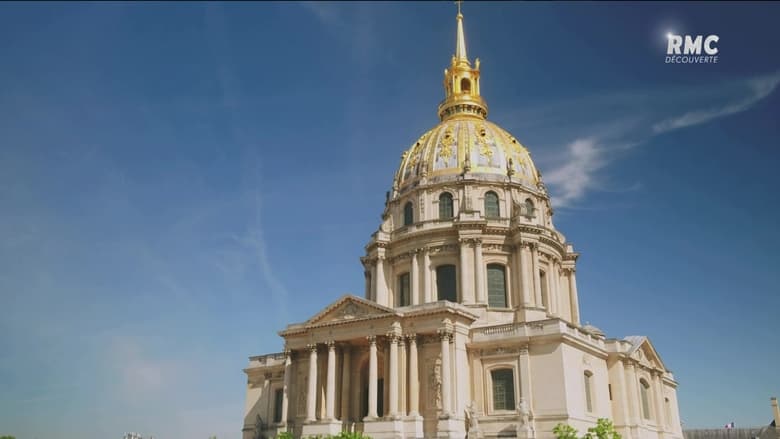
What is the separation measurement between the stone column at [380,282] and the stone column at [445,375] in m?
11.8

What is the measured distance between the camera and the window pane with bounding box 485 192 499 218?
55.6 m

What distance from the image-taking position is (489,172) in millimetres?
57031

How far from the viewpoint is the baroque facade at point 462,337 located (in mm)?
42938

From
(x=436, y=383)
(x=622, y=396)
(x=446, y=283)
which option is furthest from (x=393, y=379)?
(x=622, y=396)

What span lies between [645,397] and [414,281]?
63.2ft

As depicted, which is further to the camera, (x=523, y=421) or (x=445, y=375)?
(x=445, y=375)

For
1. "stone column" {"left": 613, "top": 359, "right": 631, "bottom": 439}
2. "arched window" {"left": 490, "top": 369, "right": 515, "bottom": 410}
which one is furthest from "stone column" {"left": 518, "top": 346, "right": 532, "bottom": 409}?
"stone column" {"left": 613, "top": 359, "right": 631, "bottom": 439}

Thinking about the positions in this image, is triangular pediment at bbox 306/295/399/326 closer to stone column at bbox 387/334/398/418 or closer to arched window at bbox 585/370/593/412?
stone column at bbox 387/334/398/418

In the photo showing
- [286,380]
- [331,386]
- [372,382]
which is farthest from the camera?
[286,380]

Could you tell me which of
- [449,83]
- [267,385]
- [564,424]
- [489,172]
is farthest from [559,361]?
[449,83]

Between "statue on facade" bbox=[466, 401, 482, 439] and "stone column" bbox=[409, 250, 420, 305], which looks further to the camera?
"stone column" bbox=[409, 250, 420, 305]

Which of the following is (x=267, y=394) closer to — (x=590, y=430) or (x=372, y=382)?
(x=372, y=382)

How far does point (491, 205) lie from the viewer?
55.9 metres

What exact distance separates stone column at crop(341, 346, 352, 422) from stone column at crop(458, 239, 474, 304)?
30.4ft
